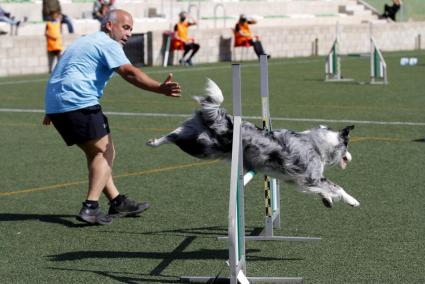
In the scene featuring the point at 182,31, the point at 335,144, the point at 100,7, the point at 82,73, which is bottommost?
the point at 182,31

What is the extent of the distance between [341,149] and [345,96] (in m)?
14.7

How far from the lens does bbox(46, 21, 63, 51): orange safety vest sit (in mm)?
30703

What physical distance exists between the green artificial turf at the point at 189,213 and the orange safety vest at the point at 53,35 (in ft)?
38.6

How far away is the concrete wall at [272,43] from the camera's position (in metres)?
30.7

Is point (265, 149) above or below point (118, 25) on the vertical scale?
below

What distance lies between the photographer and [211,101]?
741cm

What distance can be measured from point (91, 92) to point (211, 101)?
6.62 feet

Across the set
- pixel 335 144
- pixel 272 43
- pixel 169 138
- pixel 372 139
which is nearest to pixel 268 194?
pixel 335 144

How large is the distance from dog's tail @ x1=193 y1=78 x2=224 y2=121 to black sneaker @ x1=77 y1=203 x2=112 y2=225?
2.22 m

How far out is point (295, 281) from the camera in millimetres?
7219

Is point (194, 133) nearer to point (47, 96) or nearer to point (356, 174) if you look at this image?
point (47, 96)

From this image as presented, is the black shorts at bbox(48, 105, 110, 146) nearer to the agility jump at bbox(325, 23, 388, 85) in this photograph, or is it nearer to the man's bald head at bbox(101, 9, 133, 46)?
the man's bald head at bbox(101, 9, 133, 46)

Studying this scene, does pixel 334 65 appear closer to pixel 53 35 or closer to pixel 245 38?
pixel 53 35

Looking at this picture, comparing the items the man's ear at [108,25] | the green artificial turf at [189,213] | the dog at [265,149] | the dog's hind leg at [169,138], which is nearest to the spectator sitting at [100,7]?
the green artificial turf at [189,213]
